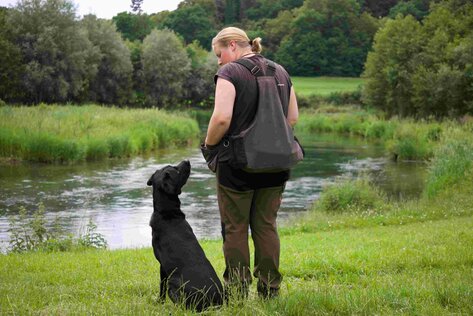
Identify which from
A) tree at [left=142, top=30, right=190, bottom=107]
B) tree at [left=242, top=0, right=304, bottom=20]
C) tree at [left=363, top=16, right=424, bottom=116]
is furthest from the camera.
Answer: tree at [left=242, top=0, right=304, bottom=20]

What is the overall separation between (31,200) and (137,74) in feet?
141

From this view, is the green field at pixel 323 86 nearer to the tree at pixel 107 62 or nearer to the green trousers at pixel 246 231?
the tree at pixel 107 62

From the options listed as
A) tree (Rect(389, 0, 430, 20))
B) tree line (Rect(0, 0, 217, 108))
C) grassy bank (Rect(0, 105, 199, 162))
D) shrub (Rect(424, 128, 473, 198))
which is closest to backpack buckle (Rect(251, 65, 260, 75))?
shrub (Rect(424, 128, 473, 198))

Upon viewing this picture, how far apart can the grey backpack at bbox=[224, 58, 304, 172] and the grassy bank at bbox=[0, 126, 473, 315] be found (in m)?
1.03

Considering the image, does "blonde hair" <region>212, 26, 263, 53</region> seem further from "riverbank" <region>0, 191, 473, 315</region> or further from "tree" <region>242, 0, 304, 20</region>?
"tree" <region>242, 0, 304, 20</region>

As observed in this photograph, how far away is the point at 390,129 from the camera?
35.8m

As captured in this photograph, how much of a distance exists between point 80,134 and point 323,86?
1953 inches

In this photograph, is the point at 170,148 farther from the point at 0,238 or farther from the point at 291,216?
the point at 0,238

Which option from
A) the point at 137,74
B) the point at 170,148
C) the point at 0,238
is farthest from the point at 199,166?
the point at 137,74

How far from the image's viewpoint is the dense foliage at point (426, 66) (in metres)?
34.2

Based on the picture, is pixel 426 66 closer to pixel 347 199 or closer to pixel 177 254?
pixel 347 199

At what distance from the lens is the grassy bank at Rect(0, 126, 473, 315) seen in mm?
4594

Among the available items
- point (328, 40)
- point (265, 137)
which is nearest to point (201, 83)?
point (328, 40)

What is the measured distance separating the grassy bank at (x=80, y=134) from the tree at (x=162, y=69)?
23.8 metres
